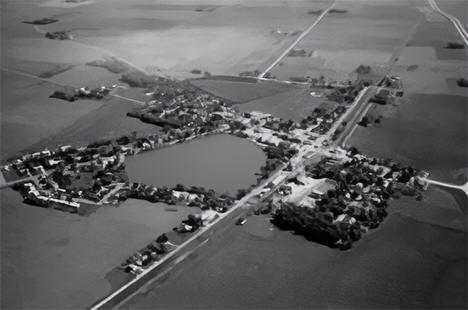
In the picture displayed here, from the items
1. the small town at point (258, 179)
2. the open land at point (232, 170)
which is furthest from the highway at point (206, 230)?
the small town at point (258, 179)

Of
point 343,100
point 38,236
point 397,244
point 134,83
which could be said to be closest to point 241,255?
point 397,244

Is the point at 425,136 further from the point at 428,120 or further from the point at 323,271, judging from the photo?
the point at 323,271

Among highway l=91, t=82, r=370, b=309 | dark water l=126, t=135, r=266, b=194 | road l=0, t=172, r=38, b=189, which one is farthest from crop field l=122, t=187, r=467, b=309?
road l=0, t=172, r=38, b=189

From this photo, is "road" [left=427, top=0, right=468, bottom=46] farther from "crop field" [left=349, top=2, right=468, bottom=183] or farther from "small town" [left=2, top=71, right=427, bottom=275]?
"small town" [left=2, top=71, right=427, bottom=275]

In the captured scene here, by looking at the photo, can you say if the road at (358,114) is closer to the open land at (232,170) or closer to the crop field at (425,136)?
the open land at (232,170)

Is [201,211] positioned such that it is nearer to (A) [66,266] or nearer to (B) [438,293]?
(A) [66,266]

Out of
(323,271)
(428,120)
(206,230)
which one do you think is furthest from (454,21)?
(323,271)
